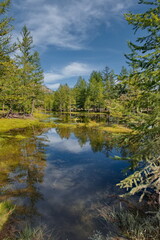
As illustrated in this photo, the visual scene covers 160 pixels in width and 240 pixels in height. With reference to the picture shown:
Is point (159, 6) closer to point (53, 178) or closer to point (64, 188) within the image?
point (64, 188)

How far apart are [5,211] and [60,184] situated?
4.23 meters

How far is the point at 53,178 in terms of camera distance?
12.0 m

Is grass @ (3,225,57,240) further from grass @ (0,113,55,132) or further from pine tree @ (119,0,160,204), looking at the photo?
grass @ (0,113,55,132)

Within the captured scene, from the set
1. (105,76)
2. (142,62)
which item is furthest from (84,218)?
(105,76)

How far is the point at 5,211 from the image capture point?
25.0 feet

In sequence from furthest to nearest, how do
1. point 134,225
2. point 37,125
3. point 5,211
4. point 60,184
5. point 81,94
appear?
1. point 81,94
2. point 37,125
3. point 60,184
4. point 5,211
5. point 134,225

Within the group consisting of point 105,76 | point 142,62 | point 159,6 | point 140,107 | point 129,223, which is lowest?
point 129,223

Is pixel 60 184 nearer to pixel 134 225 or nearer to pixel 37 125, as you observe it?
pixel 134 225

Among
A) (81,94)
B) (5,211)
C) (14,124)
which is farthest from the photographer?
(81,94)

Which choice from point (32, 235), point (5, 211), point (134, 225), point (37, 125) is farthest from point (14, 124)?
point (134, 225)

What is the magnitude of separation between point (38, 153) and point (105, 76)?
309 feet

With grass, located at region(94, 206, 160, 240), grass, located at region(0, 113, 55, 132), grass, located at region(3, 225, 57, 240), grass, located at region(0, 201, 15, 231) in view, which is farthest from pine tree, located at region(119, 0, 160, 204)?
grass, located at region(0, 113, 55, 132)

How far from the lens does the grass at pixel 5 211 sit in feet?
23.0

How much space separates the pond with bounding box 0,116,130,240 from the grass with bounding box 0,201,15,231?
42 cm
